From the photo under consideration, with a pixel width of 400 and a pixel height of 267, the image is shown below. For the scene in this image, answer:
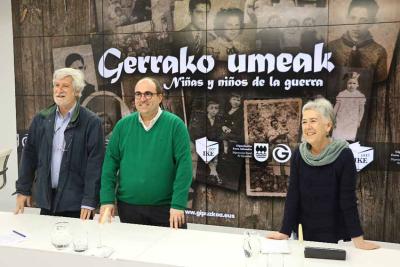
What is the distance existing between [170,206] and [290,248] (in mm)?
943

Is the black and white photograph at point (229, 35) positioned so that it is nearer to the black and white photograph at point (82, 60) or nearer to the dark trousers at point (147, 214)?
the black and white photograph at point (82, 60)

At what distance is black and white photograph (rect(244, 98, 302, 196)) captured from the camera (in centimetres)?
432

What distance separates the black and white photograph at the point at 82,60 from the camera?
4938 millimetres

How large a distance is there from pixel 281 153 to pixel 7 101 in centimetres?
363

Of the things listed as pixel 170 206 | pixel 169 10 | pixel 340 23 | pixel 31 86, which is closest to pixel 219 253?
pixel 170 206

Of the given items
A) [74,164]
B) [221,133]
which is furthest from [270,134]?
[74,164]

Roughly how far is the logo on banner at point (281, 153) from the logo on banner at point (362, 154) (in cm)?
64

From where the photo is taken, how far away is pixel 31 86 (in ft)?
17.0

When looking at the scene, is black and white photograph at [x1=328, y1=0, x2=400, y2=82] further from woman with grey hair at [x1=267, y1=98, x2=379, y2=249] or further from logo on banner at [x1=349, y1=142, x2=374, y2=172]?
woman with grey hair at [x1=267, y1=98, x2=379, y2=249]

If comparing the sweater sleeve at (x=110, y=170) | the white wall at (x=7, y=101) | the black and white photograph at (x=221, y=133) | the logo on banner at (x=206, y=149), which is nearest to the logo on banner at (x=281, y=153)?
the black and white photograph at (x=221, y=133)

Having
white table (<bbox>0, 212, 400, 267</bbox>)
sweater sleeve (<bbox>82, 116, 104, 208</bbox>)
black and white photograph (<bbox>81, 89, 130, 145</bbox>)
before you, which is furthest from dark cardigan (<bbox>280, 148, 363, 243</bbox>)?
black and white photograph (<bbox>81, 89, 130, 145</bbox>)

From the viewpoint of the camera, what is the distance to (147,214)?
276 centimetres

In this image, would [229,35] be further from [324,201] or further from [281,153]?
[324,201]

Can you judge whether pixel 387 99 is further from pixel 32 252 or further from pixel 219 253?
pixel 32 252
